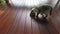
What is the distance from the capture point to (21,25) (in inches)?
98.9

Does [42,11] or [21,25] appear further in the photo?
[42,11]

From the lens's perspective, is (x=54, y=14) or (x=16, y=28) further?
(x=54, y=14)

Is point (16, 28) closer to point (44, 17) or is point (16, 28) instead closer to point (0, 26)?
point (0, 26)

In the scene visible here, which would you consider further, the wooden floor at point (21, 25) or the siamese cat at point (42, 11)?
the siamese cat at point (42, 11)

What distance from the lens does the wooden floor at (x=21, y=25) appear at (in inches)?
89.2

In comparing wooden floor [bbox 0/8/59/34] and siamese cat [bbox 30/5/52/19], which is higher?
siamese cat [bbox 30/5/52/19]

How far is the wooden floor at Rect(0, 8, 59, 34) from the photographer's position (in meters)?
2.27

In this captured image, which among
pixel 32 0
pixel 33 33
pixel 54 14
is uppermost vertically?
pixel 32 0

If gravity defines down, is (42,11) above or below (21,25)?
above

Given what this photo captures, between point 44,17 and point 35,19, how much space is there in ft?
0.83

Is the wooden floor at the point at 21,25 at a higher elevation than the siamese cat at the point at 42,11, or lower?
lower

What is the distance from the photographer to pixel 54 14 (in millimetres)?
3078

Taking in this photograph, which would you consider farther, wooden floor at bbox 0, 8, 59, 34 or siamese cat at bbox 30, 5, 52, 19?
siamese cat at bbox 30, 5, 52, 19

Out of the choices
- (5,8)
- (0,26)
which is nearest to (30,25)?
(0,26)
